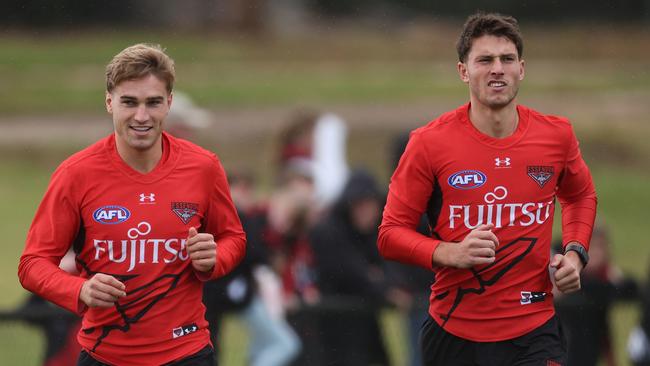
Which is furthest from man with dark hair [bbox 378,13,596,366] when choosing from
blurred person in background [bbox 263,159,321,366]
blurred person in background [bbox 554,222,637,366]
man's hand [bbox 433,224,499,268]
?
blurred person in background [bbox 263,159,321,366]

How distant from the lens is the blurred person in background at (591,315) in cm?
920

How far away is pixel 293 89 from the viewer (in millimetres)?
33438

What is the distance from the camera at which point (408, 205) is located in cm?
585

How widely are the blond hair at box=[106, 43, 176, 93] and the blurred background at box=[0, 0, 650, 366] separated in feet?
8.34

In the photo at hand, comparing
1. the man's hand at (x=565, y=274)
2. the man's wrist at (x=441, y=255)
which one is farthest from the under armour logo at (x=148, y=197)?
the man's hand at (x=565, y=274)

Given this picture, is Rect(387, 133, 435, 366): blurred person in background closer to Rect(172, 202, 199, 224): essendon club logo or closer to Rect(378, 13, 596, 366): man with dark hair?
Rect(378, 13, 596, 366): man with dark hair

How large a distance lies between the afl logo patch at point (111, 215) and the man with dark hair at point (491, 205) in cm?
130

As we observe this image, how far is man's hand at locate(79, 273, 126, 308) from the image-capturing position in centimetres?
527

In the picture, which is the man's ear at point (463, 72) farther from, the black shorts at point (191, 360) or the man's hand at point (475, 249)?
the black shorts at point (191, 360)

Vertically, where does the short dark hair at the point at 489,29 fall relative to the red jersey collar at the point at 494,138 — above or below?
above

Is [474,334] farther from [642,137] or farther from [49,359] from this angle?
[642,137]

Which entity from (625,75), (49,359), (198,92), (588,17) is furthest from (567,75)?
(49,359)

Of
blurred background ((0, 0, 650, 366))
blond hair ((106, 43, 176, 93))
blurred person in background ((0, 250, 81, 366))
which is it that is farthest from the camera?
blurred background ((0, 0, 650, 366))

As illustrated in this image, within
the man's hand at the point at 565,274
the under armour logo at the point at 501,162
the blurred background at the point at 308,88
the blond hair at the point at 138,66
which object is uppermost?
the blond hair at the point at 138,66
